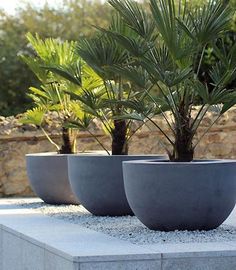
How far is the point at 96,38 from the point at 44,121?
14.2ft

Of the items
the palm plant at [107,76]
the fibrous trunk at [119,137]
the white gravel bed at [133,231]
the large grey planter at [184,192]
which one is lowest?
the white gravel bed at [133,231]

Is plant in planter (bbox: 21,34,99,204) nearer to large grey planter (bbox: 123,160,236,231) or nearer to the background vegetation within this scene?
large grey planter (bbox: 123,160,236,231)

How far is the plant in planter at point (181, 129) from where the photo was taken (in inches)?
273

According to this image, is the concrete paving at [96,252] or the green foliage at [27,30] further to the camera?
the green foliage at [27,30]

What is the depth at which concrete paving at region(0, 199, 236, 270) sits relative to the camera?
5.80m

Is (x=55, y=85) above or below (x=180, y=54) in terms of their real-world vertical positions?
above

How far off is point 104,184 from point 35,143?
13.8ft

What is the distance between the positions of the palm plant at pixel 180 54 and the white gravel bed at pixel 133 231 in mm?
683

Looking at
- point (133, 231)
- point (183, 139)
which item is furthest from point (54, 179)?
point (183, 139)

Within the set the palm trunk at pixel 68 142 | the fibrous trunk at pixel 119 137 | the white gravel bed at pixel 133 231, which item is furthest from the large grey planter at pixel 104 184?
the palm trunk at pixel 68 142

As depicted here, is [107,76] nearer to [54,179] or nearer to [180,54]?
[180,54]

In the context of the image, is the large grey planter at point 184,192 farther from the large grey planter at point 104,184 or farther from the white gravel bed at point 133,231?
the large grey planter at point 104,184

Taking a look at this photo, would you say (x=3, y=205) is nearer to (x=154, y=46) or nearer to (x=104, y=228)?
(x=104, y=228)

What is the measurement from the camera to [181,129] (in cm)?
728
